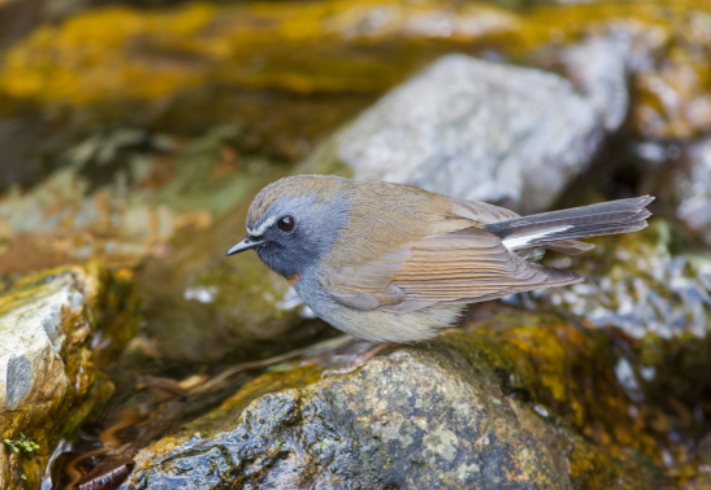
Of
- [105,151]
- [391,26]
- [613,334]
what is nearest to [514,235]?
[613,334]

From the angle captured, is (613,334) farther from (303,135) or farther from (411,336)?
(303,135)

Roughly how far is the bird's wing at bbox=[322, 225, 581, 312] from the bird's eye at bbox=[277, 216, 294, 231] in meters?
0.37

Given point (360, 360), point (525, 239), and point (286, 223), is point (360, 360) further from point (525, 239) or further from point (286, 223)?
point (525, 239)

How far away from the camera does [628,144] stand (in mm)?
6953

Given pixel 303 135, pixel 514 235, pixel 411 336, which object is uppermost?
pixel 514 235

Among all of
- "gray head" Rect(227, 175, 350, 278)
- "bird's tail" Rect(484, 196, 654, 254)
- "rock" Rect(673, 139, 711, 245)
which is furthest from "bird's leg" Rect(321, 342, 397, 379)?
"rock" Rect(673, 139, 711, 245)

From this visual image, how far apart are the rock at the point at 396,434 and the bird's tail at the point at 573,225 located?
0.73 metres

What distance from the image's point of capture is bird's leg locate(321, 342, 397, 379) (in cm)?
372

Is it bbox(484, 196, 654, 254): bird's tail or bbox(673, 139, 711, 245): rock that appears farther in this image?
bbox(673, 139, 711, 245): rock

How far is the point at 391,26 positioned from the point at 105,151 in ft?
12.2

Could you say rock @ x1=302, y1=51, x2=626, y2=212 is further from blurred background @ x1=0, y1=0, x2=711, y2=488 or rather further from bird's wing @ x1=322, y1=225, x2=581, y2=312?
bird's wing @ x1=322, y1=225, x2=581, y2=312

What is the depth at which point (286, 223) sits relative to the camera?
398 cm

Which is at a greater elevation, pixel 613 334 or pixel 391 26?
pixel 391 26

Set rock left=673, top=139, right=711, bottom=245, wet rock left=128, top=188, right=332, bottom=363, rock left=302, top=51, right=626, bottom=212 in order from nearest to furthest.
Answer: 1. wet rock left=128, top=188, right=332, bottom=363
2. rock left=302, top=51, right=626, bottom=212
3. rock left=673, top=139, right=711, bottom=245
